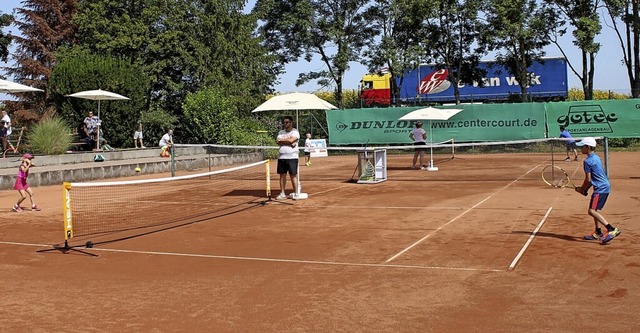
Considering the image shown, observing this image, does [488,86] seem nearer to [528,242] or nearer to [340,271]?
[528,242]

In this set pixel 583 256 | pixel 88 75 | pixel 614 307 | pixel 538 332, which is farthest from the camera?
pixel 88 75

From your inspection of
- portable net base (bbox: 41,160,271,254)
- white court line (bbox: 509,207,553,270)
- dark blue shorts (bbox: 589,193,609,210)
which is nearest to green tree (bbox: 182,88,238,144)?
portable net base (bbox: 41,160,271,254)

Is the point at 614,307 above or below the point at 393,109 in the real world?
below

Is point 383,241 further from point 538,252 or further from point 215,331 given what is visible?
point 215,331

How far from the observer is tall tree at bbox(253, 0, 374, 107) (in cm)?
4147

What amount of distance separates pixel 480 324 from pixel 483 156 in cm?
2614

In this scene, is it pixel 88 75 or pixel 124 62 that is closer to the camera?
pixel 88 75

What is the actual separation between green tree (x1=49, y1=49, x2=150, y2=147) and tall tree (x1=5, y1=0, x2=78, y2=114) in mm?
17337

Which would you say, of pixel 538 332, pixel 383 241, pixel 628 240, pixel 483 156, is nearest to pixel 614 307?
pixel 538 332

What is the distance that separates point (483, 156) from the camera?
3130 cm

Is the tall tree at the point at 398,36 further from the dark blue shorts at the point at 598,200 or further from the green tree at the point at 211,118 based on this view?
the dark blue shorts at the point at 598,200

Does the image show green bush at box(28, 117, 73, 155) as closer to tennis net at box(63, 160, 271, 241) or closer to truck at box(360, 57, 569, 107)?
tennis net at box(63, 160, 271, 241)

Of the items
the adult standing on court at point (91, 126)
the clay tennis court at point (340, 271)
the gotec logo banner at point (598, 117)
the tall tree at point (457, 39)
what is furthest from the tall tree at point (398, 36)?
the clay tennis court at point (340, 271)

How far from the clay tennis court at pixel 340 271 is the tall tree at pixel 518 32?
72.5 ft
